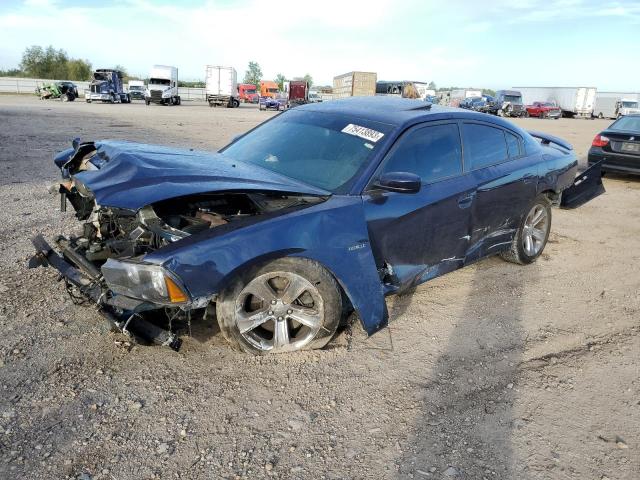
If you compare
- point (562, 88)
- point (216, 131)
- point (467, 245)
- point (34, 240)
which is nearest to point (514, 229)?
point (467, 245)

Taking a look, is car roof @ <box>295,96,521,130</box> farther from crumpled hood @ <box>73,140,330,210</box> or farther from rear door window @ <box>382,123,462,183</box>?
crumpled hood @ <box>73,140,330,210</box>

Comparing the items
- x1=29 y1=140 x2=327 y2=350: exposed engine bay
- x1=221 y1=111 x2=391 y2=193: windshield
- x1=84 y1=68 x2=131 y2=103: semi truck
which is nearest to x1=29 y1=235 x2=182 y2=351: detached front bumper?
x1=29 y1=140 x2=327 y2=350: exposed engine bay

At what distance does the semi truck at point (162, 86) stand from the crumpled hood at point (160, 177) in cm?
3844

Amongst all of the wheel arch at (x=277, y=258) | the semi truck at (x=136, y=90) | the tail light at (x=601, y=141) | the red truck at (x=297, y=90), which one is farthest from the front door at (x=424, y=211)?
the red truck at (x=297, y=90)

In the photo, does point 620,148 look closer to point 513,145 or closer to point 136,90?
point 513,145

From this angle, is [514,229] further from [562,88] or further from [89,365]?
[562,88]

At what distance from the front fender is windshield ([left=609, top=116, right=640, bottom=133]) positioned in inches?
374

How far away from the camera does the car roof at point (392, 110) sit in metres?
3.81

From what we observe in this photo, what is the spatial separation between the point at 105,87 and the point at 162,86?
4339mm

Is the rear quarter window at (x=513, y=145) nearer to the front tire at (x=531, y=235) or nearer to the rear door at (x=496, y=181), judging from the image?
the rear door at (x=496, y=181)

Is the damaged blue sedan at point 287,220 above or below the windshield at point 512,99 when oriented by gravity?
below

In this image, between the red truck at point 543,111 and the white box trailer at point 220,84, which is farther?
the red truck at point 543,111

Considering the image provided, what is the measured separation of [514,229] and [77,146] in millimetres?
3958

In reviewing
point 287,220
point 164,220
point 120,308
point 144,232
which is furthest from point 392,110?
point 120,308
